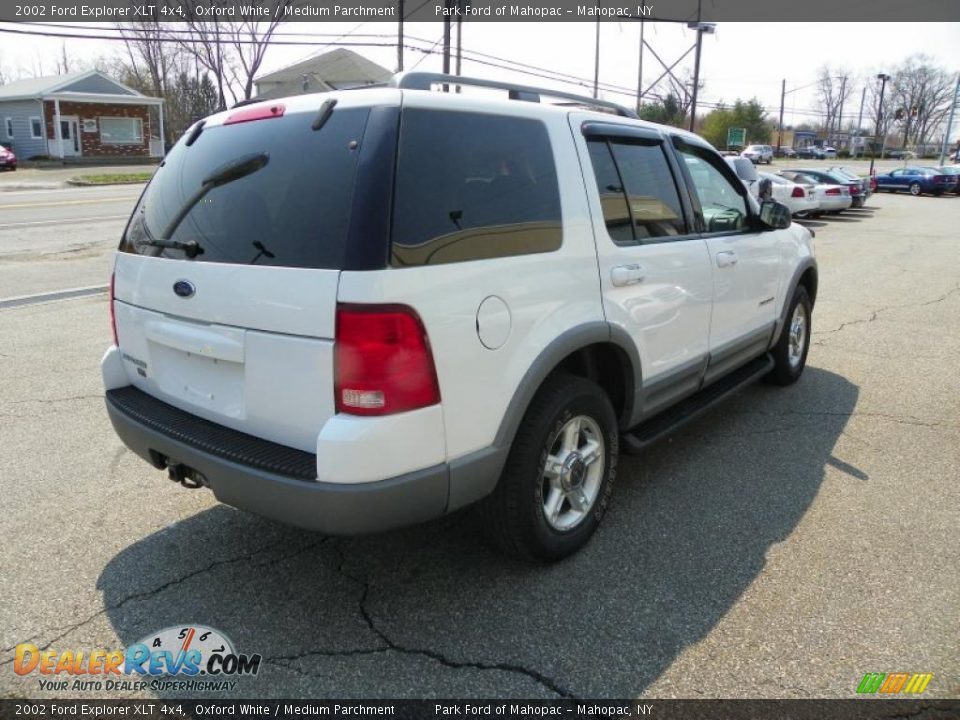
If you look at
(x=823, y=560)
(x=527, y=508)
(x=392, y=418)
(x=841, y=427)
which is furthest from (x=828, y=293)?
(x=392, y=418)

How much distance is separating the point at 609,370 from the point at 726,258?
1224mm

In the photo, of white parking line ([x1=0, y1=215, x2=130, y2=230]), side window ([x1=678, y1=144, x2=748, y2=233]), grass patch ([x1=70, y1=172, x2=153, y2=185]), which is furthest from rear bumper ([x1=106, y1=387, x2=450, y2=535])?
grass patch ([x1=70, y1=172, x2=153, y2=185])

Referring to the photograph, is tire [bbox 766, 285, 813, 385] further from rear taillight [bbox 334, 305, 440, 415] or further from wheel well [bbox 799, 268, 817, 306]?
rear taillight [bbox 334, 305, 440, 415]

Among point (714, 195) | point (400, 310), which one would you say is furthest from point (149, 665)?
point (714, 195)

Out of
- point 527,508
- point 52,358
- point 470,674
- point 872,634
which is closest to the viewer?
point 470,674

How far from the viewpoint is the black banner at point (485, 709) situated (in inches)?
93.2

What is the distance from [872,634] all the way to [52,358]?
19.9ft

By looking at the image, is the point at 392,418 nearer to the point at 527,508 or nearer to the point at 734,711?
the point at 527,508

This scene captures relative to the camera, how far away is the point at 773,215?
483 centimetres

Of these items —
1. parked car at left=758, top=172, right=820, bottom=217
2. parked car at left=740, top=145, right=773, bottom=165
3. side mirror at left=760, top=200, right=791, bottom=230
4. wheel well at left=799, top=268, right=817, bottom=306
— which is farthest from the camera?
parked car at left=740, top=145, right=773, bottom=165

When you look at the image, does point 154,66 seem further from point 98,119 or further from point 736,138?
point 736,138

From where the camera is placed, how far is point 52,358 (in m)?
6.04

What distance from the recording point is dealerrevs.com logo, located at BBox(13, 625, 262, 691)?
8.21 ft

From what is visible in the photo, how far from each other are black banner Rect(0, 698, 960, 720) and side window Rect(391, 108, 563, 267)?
4.80ft
